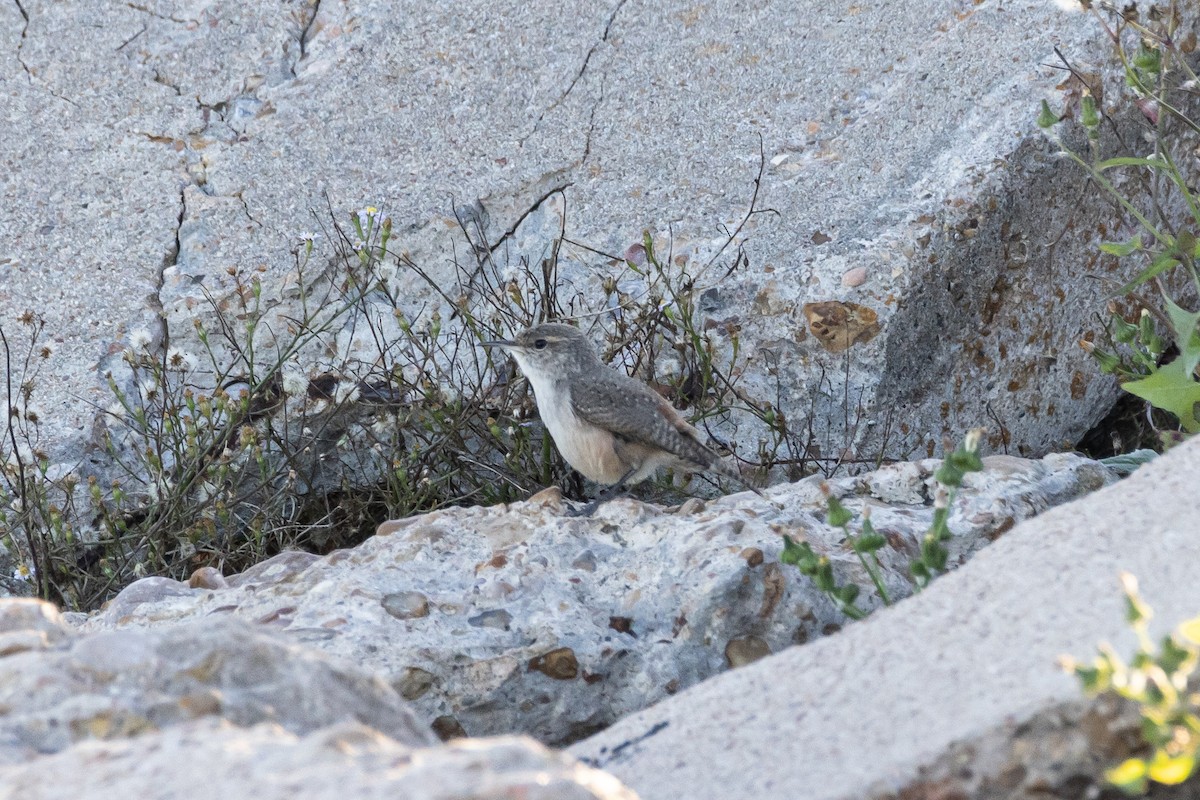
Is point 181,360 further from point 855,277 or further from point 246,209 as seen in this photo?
point 855,277

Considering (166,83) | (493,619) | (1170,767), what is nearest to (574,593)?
(493,619)

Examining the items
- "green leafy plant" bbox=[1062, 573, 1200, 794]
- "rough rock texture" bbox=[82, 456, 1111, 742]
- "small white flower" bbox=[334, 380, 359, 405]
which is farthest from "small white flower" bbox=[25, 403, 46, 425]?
"green leafy plant" bbox=[1062, 573, 1200, 794]

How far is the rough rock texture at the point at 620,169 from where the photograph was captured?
5.71 metres

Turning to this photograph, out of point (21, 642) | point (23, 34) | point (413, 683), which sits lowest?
point (413, 683)

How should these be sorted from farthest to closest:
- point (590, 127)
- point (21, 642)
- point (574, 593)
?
point (590, 127)
point (574, 593)
point (21, 642)

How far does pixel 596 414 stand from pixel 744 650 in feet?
5.92

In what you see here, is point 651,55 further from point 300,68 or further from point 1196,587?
point 1196,587

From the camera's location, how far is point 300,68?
6840mm

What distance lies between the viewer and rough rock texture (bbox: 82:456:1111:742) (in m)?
3.73

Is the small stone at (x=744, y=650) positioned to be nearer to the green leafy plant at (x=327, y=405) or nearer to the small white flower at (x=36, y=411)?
the green leafy plant at (x=327, y=405)

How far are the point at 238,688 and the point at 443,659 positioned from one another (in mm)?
1160

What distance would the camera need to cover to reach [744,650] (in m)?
3.81

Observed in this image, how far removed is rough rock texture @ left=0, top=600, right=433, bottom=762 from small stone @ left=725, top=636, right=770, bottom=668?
1281mm

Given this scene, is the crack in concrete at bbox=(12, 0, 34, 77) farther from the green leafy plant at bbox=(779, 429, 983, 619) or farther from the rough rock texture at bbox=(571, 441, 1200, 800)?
the rough rock texture at bbox=(571, 441, 1200, 800)
